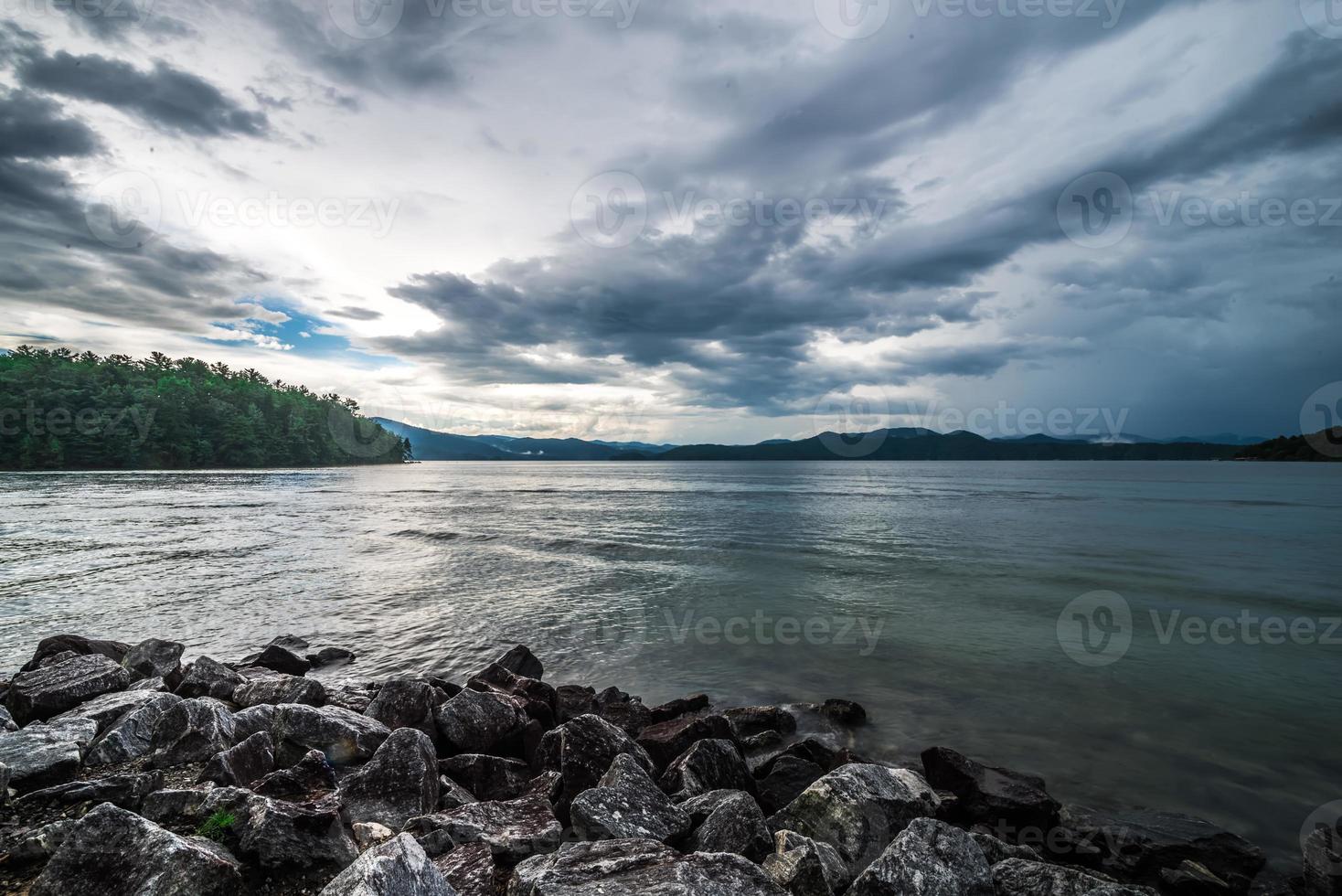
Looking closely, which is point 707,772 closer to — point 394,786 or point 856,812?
point 856,812

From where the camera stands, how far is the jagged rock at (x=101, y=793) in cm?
519

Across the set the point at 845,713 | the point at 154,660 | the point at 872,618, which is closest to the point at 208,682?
the point at 154,660

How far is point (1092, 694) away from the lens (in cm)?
1098

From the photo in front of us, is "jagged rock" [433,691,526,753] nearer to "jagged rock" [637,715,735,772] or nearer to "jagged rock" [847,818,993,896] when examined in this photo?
"jagged rock" [637,715,735,772]

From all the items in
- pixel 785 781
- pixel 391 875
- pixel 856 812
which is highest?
pixel 391 875

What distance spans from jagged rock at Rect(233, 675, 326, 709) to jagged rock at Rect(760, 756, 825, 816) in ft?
21.6

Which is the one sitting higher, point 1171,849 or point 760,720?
point 1171,849

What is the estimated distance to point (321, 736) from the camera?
6742 millimetres

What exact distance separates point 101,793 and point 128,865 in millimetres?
2117

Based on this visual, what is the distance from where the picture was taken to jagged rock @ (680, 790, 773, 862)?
5.14m

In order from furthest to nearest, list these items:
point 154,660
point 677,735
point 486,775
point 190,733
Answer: point 154,660, point 677,735, point 486,775, point 190,733

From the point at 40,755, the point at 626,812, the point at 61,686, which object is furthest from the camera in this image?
the point at 61,686

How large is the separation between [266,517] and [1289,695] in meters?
49.0

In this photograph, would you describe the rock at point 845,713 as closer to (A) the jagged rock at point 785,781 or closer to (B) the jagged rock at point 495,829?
(A) the jagged rock at point 785,781
